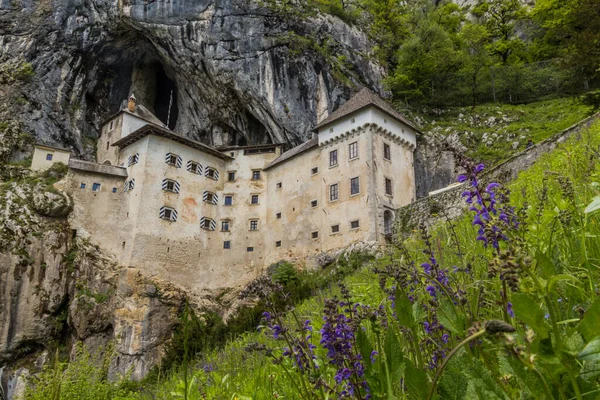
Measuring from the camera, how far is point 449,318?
Answer: 1.79 meters

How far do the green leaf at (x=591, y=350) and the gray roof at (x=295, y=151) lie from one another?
34948 millimetres

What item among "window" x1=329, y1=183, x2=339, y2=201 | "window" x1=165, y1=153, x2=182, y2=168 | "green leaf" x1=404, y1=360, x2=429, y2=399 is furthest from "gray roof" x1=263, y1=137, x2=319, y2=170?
"green leaf" x1=404, y1=360, x2=429, y2=399

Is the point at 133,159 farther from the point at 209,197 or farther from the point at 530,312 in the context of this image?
the point at 530,312

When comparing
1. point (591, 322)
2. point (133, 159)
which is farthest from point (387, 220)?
point (591, 322)

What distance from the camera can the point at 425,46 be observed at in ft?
149

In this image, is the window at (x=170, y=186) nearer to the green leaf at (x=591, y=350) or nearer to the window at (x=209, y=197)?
the window at (x=209, y=197)

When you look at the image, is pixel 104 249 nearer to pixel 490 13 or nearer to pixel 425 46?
pixel 425 46

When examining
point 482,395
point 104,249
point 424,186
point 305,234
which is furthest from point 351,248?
Answer: point 482,395

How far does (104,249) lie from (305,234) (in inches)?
642

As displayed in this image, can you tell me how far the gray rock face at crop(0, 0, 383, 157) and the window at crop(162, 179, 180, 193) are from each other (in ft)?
35.3

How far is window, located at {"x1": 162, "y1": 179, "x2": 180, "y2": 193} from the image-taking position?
3619 cm

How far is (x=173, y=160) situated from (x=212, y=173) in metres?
3.77

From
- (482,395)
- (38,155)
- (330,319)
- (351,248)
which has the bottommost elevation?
(482,395)

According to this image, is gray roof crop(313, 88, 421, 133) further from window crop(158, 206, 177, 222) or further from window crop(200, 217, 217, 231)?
window crop(158, 206, 177, 222)
